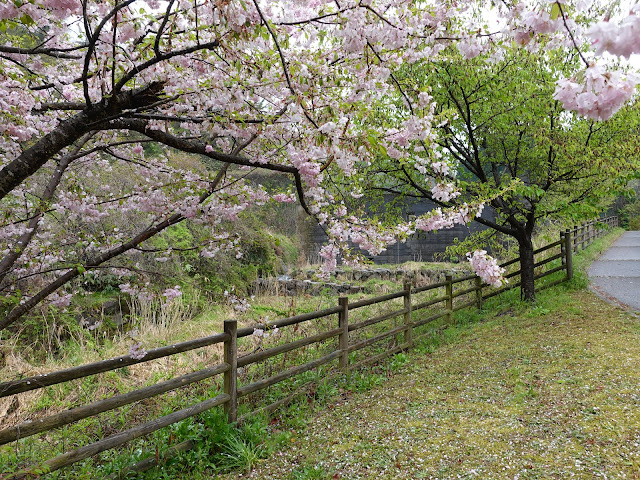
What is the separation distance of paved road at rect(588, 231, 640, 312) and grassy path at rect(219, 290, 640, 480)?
8.80ft

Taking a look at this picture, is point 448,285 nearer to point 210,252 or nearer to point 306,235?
point 210,252

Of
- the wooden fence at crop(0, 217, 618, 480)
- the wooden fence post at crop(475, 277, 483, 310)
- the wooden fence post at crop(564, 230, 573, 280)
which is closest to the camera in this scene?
the wooden fence at crop(0, 217, 618, 480)

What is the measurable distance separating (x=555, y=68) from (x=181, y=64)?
250 inches

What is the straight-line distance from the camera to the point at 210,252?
490 centimetres

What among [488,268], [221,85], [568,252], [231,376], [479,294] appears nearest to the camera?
[221,85]

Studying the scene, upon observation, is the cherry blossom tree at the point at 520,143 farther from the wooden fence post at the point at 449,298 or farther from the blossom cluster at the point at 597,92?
the blossom cluster at the point at 597,92

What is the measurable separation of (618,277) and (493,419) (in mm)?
9319

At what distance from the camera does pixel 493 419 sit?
4012 millimetres

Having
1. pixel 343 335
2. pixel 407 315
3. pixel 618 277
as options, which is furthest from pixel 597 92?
pixel 618 277

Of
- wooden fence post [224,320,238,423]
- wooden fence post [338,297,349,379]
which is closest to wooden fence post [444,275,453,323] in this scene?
wooden fence post [338,297,349,379]

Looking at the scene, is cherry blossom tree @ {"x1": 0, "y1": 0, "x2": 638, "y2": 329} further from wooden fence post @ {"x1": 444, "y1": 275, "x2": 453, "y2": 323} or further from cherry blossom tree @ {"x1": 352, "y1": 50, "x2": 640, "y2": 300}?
wooden fence post @ {"x1": 444, "y1": 275, "x2": 453, "y2": 323}

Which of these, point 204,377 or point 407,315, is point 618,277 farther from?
point 204,377

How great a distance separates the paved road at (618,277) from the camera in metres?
9.01

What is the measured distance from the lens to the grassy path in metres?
3.24
